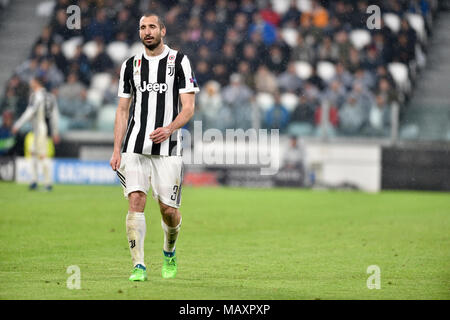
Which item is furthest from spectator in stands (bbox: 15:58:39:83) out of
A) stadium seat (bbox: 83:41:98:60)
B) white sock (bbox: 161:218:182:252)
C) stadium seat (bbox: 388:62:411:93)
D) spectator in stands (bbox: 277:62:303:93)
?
white sock (bbox: 161:218:182:252)

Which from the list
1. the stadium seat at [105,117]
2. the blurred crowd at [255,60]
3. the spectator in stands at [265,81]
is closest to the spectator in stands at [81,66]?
the blurred crowd at [255,60]

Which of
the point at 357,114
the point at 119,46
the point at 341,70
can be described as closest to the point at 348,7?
the point at 341,70

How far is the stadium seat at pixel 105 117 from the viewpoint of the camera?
2228cm

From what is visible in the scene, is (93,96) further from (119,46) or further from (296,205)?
(296,205)

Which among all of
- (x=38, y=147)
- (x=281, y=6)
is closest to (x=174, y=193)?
(x=38, y=147)

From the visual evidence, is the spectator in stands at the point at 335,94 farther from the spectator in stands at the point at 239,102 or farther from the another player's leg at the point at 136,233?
the another player's leg at the point at 136,233

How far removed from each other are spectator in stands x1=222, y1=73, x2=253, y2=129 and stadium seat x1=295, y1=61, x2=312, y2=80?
5.20ft

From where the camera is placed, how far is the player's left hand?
23.8ft

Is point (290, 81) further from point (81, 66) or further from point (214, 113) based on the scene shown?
point (81, 66)

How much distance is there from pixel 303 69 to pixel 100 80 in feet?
17.6

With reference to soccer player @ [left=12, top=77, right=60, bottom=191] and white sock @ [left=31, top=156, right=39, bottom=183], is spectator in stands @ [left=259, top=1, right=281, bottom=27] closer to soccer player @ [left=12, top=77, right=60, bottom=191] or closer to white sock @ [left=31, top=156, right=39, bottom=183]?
soccer player @ [left=12, top=77, right=60, bottom=191]

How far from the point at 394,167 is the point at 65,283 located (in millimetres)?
15996

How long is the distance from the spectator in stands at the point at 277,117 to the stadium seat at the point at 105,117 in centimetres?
376

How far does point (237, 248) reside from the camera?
10203mm
